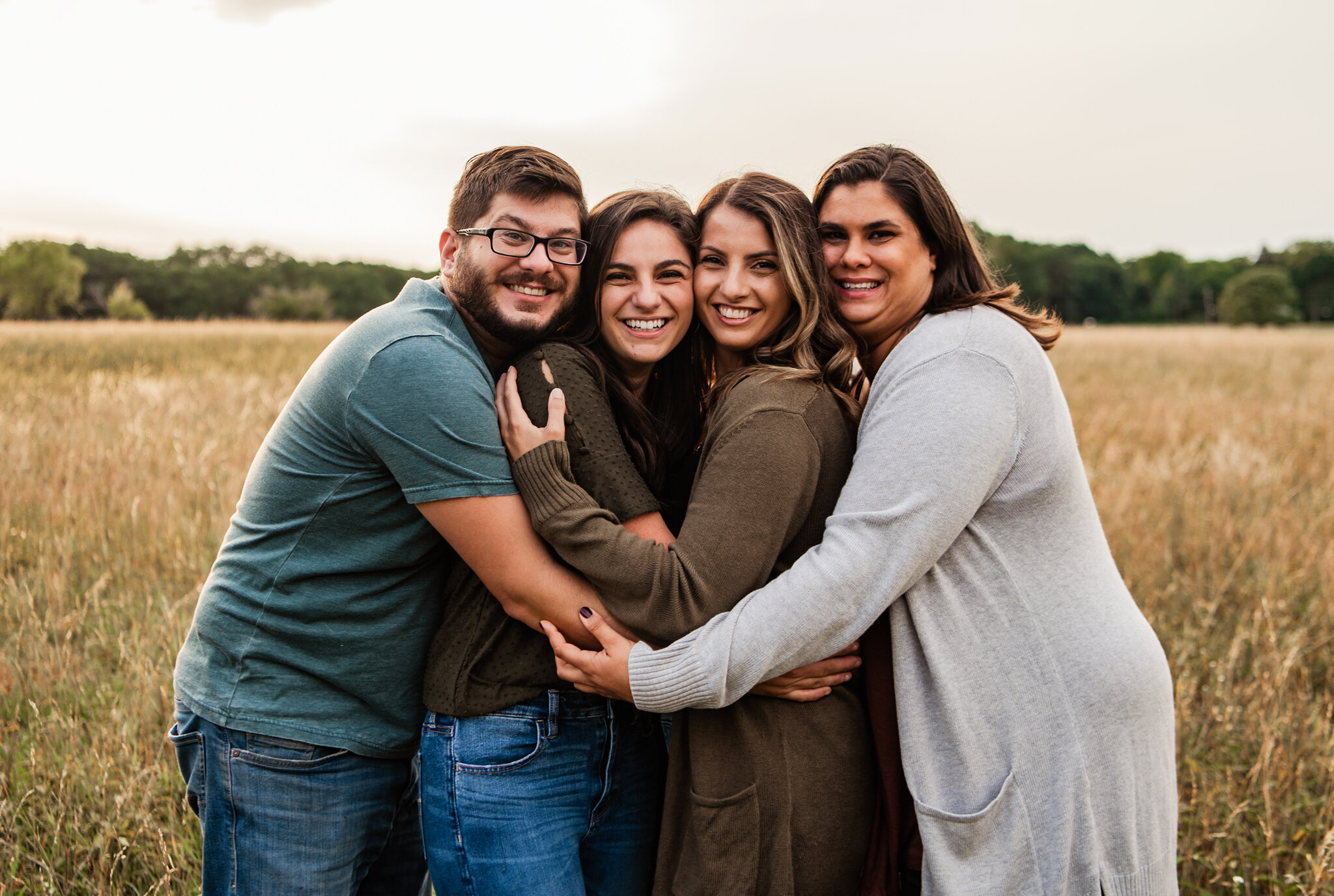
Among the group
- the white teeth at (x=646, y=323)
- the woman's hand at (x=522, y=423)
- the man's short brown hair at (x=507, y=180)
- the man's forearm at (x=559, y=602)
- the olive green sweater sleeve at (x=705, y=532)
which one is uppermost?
the man's short brown hair at (x=507, y=180)

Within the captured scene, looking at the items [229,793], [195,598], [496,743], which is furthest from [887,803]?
[195,598]

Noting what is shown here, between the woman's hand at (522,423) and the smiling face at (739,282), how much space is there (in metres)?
0.66

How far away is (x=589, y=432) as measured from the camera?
2.05 meters

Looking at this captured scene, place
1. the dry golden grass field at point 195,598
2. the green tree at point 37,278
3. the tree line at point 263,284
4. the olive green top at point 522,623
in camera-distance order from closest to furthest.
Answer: the olive green top at point 522,623 → the dry golden grass field at point 195,598 → the green tree at point 37,278 → the tree line at point 263,284

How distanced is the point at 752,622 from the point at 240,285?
226 feet

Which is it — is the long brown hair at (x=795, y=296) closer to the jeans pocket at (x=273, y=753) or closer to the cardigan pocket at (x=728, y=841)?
the cardigan pocket at (x=728, y=841)

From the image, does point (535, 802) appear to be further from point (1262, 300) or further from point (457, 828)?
point (1262, 300)

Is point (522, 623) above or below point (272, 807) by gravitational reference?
above

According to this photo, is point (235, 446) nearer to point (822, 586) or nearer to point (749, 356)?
point (749, 356)

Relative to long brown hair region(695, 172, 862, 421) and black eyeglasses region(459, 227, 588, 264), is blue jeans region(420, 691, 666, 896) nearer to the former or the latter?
long brown hair region(695, 172, 862, 421)

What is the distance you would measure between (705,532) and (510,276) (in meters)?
0.98

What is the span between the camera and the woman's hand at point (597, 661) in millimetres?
1871

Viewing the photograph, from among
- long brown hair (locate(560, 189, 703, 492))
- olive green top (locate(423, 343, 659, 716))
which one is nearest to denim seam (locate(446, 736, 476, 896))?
olive green top (locate(423, 343, 659, 716))

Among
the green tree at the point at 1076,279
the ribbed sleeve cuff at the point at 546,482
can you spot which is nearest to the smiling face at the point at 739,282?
the ribbed sleeve cuff at the point at 546,482
